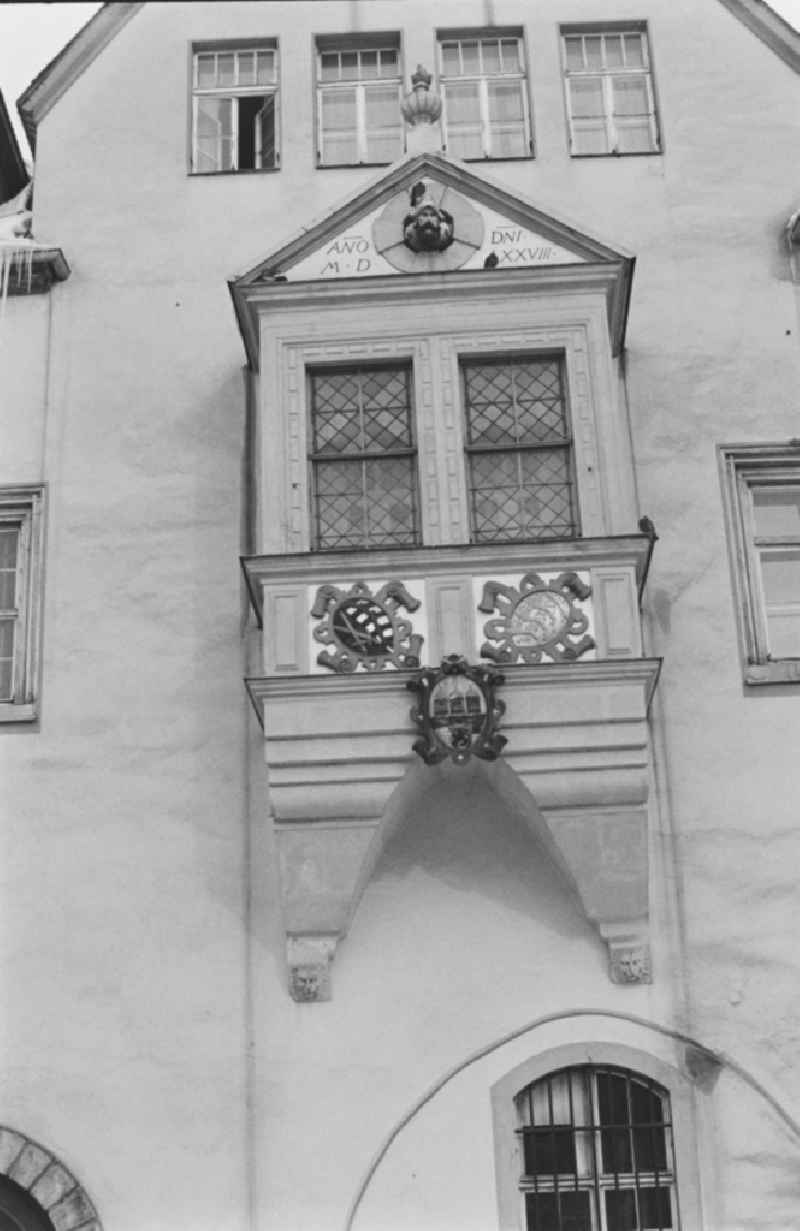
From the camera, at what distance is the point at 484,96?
1479 centimetres

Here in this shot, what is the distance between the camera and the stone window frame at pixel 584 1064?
1119 cm

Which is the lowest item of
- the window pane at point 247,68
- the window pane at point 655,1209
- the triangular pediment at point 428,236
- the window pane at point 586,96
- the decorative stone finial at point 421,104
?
the window pane at point 655,1209

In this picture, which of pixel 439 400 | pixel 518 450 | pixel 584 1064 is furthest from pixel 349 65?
pixel 584 1064

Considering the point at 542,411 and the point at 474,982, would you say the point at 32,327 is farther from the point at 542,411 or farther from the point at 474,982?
the point at 474,982

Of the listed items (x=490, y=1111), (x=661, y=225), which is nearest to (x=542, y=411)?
(x=661, y=225)

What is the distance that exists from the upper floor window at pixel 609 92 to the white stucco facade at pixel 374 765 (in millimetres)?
709

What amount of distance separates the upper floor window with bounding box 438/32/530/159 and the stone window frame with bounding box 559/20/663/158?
349 mm

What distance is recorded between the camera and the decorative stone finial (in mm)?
13430

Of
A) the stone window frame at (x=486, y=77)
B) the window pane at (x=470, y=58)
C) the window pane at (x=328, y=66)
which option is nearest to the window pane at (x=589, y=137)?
the stone window frame at (x=486, y=77)

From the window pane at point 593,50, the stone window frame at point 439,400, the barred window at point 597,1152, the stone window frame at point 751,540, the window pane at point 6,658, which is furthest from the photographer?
the window pane at point 593,50

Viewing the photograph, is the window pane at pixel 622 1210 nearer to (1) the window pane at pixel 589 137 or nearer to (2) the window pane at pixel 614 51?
(1) the window pane at pixel 589 137

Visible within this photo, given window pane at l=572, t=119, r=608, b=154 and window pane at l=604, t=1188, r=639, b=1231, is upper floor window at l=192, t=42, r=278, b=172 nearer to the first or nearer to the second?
window pane at l=572, t=119, r=608, b=154

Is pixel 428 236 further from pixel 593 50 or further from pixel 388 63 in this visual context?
pixel 593 50

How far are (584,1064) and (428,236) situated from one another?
5933 millimetres
